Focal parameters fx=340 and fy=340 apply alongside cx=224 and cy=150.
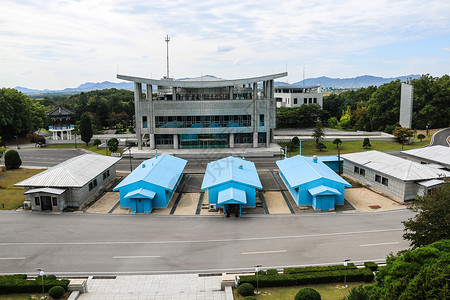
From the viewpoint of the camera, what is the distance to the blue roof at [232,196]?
88.7 ft

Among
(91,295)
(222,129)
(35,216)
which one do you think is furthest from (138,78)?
(91,295)

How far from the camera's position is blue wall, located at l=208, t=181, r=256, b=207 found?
29406mm

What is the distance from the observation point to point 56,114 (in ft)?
217

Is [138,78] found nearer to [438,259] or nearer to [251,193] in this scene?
[251,193]

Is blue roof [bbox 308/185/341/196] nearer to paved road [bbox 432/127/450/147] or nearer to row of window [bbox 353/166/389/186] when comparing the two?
row of window [bbox 353/166/389/186]

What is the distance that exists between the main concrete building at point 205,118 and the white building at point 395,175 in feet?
67.0

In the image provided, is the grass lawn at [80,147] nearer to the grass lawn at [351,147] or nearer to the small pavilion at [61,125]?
the small pavilion at [61,125]

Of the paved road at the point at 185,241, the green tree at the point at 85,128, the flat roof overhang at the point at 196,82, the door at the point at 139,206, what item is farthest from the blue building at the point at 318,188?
the green tree at the point at 85,128

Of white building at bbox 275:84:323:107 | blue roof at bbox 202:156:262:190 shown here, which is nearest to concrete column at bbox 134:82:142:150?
blue roof at bbox 202:156:262:190

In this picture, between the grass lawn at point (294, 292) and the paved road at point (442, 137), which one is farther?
the paved road at point (442, 137)

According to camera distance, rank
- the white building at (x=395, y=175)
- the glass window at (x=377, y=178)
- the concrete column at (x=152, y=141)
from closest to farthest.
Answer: the white building at (x=395, y=175)
the glass window at (x=377, y=178)
the concrete column at (x=152, y=141)

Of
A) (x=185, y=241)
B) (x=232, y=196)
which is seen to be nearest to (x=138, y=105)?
(x=232, y=196)

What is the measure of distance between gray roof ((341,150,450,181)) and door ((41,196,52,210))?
1212 inches

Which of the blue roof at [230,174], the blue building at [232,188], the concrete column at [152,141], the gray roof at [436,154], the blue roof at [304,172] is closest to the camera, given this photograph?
the blue building at [232,188]
